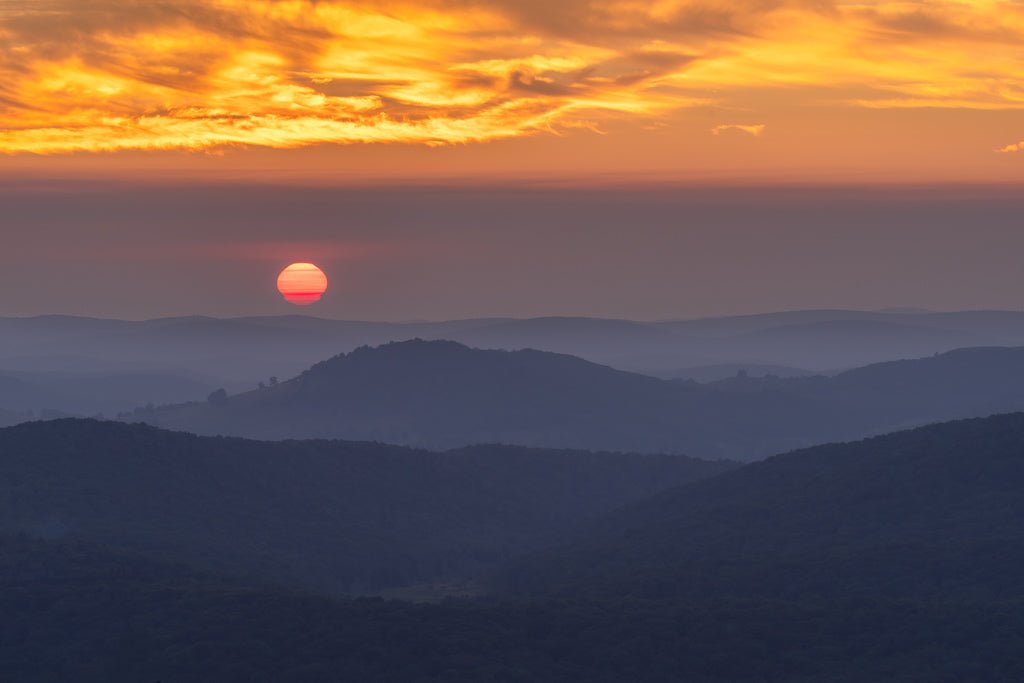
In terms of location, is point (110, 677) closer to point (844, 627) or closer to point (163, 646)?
point (163, 646)

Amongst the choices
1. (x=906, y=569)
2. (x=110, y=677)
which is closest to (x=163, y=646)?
(x=110, y=677)

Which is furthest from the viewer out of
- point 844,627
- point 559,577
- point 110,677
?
point 559,577

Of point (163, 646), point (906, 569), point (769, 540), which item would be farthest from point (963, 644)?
point (163, 646)

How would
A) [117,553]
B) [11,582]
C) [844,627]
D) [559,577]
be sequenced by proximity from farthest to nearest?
[559,577] → [117,553] → [11,582] → [844,627]

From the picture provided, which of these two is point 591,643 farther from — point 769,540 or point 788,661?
point 769,540

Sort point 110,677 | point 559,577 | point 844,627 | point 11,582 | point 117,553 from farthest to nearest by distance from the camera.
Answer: point 559,577 → point 117,553 → point 11,582 → point 844,627 → point 110,677

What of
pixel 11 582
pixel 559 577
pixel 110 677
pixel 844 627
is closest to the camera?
pixel 110 677

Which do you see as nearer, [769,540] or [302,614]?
[302,614]

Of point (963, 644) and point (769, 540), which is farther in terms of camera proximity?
point (769, 540)
